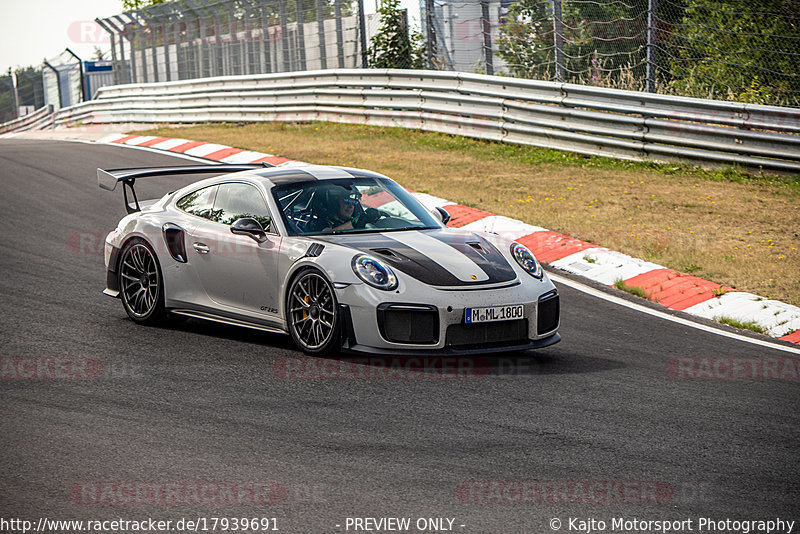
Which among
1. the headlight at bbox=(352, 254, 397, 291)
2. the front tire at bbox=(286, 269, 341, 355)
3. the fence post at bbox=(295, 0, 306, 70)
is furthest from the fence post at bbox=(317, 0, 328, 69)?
the headlight at bbox=(352, 254, 397, 291)

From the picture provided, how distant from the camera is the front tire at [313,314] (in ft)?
21.4

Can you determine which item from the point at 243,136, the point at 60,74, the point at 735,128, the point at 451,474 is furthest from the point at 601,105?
the point at 60,74

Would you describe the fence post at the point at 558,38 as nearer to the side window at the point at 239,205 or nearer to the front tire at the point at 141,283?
the side window at the point at 239,205

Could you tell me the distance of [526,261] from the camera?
279 inches

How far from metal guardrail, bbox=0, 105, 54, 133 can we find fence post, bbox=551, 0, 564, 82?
1912 centimetres

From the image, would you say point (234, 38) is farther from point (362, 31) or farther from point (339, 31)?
point (362, 31)

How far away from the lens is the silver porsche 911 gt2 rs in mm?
6410

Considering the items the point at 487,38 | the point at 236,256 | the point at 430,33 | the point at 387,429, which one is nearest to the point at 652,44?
the point at 487,38

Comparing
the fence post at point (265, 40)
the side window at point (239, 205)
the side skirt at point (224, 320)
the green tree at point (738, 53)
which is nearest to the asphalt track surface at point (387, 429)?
the side skirt at point (224, 320)

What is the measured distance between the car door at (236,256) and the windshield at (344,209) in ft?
0.62

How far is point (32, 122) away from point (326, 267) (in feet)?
100

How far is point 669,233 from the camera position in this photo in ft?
36.1

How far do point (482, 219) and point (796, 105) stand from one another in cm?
539

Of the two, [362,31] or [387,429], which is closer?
[387,429]
